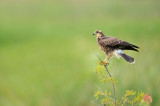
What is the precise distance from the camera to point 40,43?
1964 cm

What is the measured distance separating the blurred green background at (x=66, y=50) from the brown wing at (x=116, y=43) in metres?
0.16

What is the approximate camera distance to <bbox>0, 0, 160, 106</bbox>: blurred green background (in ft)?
23.9

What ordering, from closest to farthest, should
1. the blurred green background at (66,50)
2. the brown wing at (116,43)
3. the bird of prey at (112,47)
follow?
the brown wing at (116,43) → the bird of prey at (112,47) → the blurred green background at (66,50)

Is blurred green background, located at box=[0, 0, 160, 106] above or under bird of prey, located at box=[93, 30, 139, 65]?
above

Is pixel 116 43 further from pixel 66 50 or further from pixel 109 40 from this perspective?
pixel 66 50

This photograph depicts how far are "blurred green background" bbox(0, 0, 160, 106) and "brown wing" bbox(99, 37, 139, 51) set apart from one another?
156 millimetres

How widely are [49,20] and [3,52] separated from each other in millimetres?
8604

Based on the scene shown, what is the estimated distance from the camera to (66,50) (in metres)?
17.2

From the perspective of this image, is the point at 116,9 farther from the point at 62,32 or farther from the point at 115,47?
the point at 115,47

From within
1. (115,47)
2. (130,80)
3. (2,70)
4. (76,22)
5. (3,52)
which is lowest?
(115,47)

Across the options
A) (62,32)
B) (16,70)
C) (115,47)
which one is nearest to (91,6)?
(62,32)

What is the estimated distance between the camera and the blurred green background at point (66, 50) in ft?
23.9

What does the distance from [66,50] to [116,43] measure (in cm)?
1405

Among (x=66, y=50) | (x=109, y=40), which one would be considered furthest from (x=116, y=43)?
(x=66, y=50)
